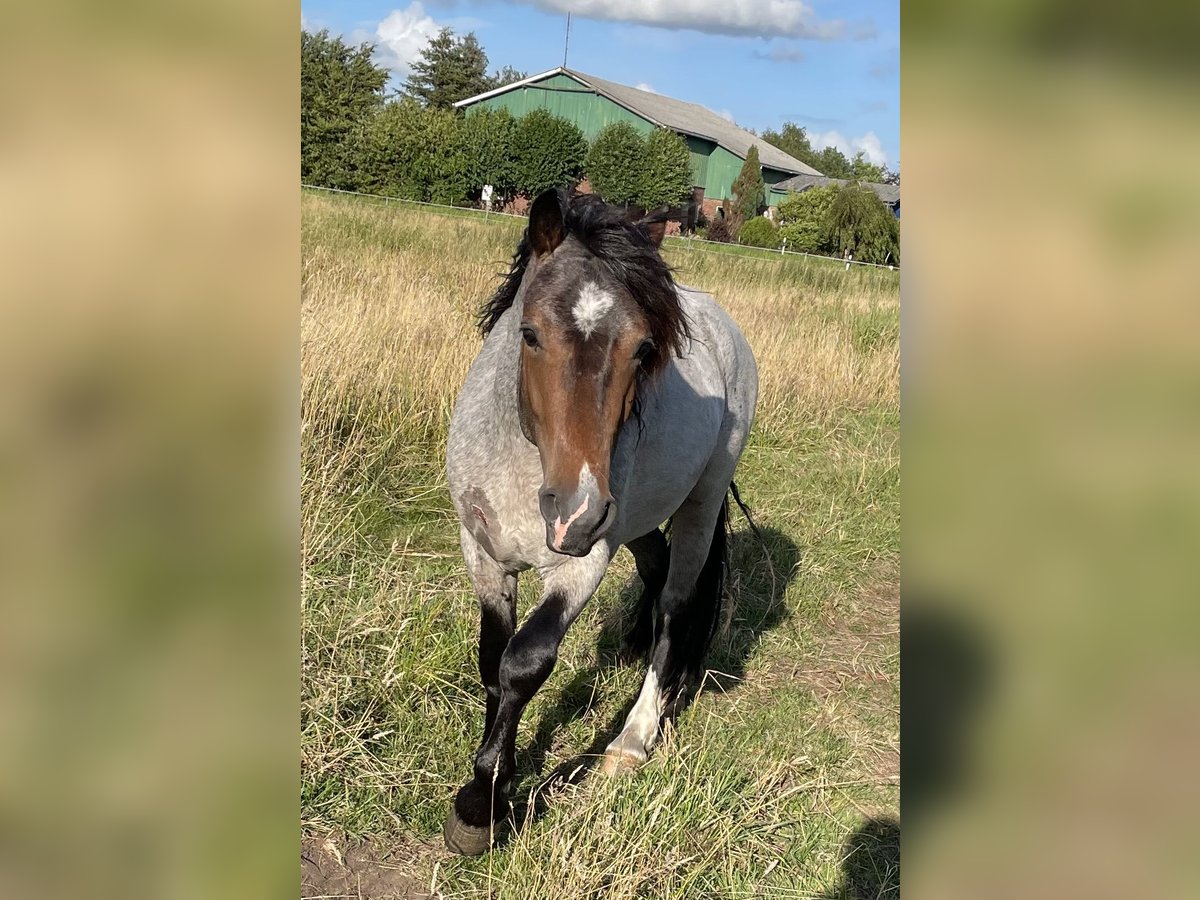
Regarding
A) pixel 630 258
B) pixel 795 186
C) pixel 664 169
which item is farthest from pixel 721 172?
pixel 630 258

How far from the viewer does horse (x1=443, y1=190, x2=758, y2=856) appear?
91.0 inches

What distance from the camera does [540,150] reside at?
36812 millimetres

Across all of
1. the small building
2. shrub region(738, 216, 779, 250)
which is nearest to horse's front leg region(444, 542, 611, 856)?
shrub region(738, 216, 779, 250)

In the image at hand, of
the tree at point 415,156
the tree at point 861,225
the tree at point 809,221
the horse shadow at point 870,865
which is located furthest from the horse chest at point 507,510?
the tree at point 809,221

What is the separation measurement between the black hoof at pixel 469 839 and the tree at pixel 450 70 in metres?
67.7

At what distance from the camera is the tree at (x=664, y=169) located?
127ft

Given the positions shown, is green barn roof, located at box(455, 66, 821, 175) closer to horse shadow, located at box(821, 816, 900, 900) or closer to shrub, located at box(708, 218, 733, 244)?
shrub, located at box(708, 218, 733, 244)

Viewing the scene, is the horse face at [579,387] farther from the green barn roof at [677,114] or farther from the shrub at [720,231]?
the green barn roof at [677,114]
